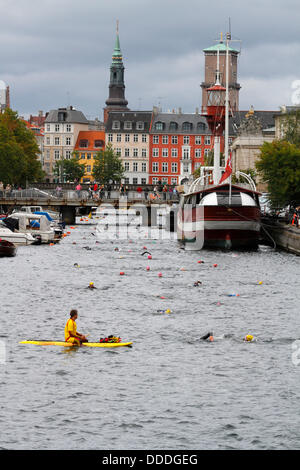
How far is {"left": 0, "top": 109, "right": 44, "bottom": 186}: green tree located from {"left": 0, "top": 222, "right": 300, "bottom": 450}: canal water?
3267 inches

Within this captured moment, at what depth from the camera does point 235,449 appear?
2552cm

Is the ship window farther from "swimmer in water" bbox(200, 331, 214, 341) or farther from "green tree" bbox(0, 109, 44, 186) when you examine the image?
"green tree" bbox(0, 109, 44, 186)

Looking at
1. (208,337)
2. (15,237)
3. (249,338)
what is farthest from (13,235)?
(249,338)

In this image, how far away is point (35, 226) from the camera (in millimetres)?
98812

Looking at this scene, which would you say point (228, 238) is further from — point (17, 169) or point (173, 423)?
point (17, 169)

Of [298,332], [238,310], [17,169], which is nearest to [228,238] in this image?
[238,310]

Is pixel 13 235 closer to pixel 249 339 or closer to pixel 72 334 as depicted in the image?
pixel 249 339

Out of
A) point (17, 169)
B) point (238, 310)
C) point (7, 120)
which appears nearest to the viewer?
point (238, 310)

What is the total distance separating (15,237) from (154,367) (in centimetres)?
5674

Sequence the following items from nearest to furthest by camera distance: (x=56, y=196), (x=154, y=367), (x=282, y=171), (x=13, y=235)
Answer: (x=154, y=367)
(x=13, y=235)
(x=282, y=171)
(x=56, y=196)

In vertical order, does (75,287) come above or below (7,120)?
below

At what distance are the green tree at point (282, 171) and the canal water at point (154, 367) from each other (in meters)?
38.4

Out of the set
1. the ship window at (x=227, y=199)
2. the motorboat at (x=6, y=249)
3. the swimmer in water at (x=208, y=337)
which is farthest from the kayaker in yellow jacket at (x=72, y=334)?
the ship window at (x=227, y=199)

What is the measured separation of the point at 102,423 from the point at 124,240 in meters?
82.2
